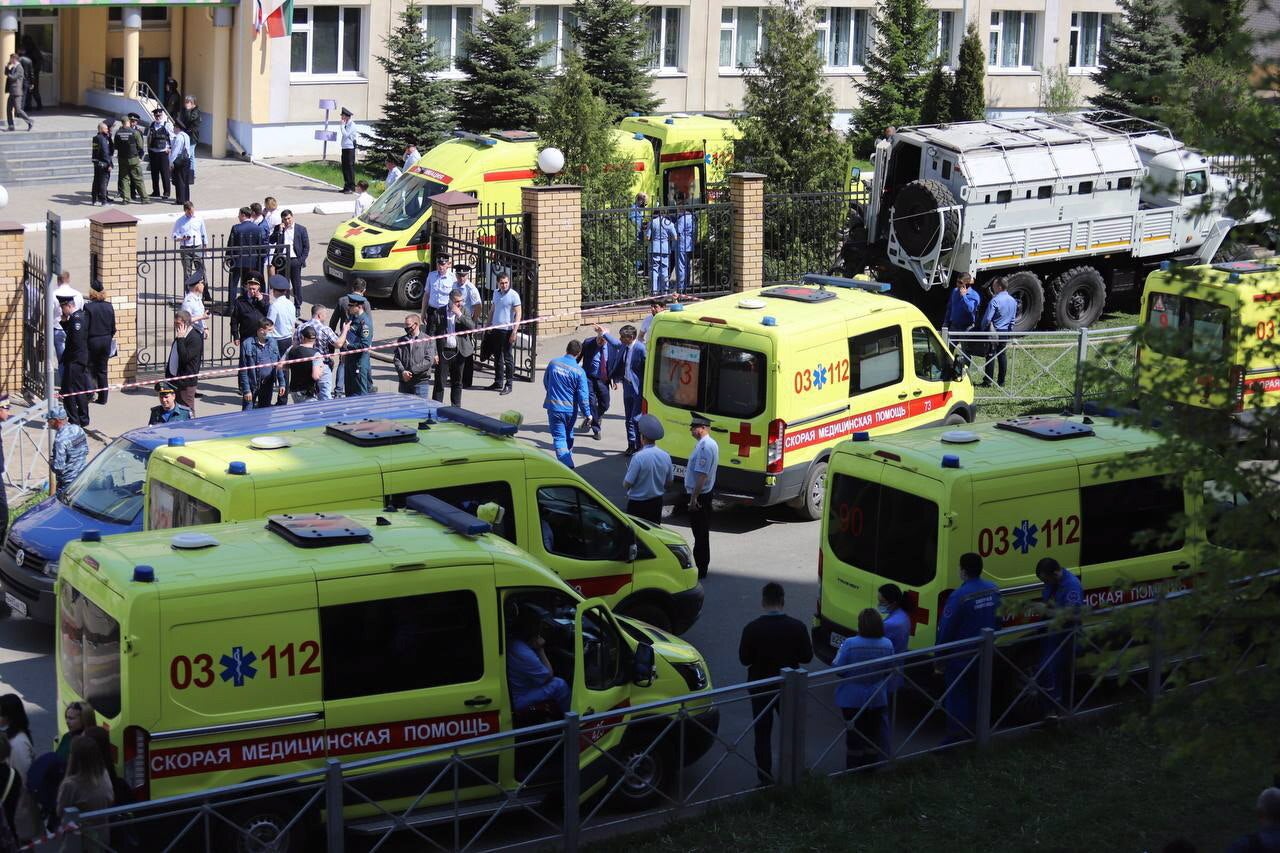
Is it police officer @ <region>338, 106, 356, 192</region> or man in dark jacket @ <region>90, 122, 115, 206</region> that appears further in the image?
police officer @ <region>338, 106, 356, 192</region>

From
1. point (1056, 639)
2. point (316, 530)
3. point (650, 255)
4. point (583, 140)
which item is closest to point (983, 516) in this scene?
point (1056, 639)

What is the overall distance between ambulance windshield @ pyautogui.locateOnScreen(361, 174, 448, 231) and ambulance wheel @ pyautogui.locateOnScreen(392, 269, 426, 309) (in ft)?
2.28

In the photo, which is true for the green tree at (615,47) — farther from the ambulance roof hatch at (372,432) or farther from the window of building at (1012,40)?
the ambulance roof hatch at (372,432)

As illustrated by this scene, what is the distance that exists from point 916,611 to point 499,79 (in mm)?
24635

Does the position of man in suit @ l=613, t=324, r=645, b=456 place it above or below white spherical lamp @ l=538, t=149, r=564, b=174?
below

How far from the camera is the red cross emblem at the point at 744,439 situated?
15984 millimetres

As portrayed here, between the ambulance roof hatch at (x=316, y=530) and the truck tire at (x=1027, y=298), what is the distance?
15.8 m

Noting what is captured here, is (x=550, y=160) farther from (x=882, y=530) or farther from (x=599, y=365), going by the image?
(x=882, y=530)

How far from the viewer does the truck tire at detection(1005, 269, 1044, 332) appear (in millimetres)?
24062

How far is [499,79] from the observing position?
34.5 meters

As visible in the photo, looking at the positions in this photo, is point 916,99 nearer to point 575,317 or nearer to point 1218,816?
point 575,317

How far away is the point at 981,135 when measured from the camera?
24.1 meters

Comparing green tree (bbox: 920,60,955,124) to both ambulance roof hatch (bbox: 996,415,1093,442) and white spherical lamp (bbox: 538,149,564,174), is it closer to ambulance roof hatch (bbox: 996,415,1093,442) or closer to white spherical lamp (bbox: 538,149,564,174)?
Result: white spherical lamp (bbox: 538,149,564,174)

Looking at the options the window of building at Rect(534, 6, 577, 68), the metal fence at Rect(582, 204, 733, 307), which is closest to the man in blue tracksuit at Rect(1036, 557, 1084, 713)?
the metal fence at Rect(582, 204, 733, 307)
